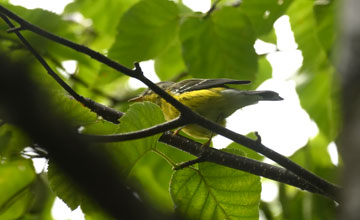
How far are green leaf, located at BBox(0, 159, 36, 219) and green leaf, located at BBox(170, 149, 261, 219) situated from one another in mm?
862

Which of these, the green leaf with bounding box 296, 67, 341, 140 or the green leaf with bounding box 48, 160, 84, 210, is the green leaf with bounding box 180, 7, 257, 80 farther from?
the green leaf with bounding box 48, 160, 84, 210

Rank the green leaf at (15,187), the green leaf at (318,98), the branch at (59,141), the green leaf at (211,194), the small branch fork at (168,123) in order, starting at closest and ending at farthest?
the branch at (59,141)
the small branch fork at (168,123)
the green leaf at (211,194)
the green leaf at (15,187)
the green leaf at (318,98)

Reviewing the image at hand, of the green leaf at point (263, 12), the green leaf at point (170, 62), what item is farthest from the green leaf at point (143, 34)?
the green leaf at point (170, 62)

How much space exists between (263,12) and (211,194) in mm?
1449

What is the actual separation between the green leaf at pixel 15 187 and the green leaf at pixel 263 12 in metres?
1.68

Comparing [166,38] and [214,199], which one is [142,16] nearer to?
[166,38]

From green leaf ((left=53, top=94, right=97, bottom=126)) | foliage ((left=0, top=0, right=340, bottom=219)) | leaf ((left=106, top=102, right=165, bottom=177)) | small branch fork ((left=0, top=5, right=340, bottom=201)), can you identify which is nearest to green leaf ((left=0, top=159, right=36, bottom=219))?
foliage ((left=0, top=0, right=340, bottom=219))

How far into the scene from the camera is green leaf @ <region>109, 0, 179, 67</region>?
131 inches

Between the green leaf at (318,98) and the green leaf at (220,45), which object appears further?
the green leaf at (318,98)

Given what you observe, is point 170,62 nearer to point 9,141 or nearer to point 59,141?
point 9,141

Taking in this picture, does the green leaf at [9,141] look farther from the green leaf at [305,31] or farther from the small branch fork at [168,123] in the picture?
the green leaf at [305,31]

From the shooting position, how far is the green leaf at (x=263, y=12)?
3271mm

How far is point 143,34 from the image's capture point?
3373 millimetres

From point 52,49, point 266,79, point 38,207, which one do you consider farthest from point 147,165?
point 266,79
